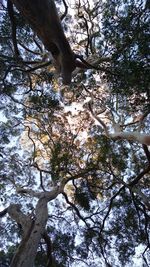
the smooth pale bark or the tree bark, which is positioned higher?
the tree bark

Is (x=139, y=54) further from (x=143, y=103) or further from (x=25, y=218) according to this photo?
(x=25, y=218)

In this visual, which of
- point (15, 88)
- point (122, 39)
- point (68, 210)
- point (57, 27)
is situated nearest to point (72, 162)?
point (68, 210)

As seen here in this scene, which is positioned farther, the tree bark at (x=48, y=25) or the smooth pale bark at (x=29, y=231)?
the smooth pale bark at (x=29, y=231)

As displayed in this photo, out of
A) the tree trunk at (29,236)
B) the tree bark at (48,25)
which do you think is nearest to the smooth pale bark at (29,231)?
the tree trunk at (29,236)

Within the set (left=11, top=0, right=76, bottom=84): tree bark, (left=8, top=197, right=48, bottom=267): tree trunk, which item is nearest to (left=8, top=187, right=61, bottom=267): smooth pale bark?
(left=8, top=197, right=48, bottom=267): tree trunk

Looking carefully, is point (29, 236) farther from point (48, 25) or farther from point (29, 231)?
point (48, 25)

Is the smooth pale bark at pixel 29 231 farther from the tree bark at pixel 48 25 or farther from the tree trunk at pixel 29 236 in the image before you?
the tree bark at pixel 48 25

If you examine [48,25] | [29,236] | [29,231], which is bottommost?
[29,236]

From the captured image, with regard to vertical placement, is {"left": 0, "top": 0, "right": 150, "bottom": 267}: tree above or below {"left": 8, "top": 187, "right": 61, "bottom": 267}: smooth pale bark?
above

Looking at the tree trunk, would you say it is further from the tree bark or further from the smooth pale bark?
the tree bark

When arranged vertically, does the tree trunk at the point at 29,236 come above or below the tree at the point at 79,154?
below

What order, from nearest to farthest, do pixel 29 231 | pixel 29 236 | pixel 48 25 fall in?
pixel 48 25, pixel 29 236, pixel 29 231

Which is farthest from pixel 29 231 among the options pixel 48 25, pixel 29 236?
pixel 48 25

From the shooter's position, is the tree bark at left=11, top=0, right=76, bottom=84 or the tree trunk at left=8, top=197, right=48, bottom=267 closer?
the tree bark at left=11, top=0, right=76, bottom=84
